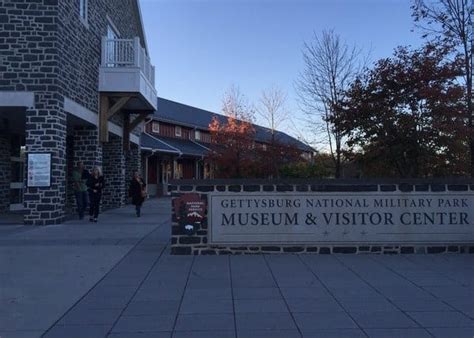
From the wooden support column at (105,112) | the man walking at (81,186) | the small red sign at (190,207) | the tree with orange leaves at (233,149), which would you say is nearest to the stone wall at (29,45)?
the man walking at (81,186)

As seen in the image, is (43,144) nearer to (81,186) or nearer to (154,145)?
(81,186)

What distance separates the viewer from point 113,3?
73.9 ft

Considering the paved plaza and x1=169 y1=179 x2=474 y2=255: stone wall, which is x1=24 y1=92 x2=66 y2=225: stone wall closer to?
the paved plaza

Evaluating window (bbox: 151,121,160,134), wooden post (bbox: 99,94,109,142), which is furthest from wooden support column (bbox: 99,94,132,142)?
window (bbox: 151,121,160,134)

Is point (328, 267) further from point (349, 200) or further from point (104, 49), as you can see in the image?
point (104, 49)

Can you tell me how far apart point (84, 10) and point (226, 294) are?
14.1 m

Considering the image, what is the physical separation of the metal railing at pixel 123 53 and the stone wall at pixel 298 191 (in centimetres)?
997

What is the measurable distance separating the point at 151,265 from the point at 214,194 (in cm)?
197

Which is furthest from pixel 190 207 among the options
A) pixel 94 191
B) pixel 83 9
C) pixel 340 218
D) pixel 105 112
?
pixel 83 9

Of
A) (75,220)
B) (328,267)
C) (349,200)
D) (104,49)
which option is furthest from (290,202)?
(104,49)

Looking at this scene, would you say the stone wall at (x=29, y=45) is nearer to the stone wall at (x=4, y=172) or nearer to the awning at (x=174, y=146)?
the stone wall at (x=4, y=172)

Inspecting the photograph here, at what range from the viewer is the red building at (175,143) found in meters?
35.4

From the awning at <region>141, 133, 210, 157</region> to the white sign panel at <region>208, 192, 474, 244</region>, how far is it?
74.5 feet

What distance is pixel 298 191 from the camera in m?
10.6
